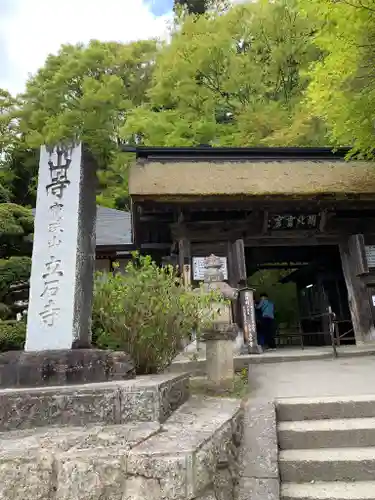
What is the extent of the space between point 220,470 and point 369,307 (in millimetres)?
7719

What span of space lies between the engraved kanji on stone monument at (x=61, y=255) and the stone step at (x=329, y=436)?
6.49 feet

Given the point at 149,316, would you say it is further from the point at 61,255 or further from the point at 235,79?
the point at 235,79

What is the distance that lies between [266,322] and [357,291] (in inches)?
96.8

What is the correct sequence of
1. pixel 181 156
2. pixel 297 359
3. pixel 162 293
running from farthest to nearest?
pixel 181 156 < pixel 297 359 < pixel 162 293

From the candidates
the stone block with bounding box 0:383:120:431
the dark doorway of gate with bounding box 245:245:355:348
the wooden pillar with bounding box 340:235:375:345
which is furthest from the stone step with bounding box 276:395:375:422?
the dark doorway of gate with bounding box 245:245:355:348

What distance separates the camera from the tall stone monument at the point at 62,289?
125 inches

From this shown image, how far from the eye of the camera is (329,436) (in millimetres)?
3100

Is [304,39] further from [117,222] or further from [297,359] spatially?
[297,359]

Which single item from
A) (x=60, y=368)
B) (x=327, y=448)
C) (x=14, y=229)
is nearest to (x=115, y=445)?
(x=60, y=368)

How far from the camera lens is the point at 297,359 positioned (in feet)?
22.9

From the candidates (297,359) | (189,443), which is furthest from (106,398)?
(297,359)

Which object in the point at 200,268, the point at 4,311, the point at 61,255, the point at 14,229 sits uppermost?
the point at 14,229

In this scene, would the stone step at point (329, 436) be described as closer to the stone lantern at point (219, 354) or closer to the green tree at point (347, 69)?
the stone lantern at point (219, 354)

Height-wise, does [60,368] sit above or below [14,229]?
below
